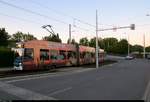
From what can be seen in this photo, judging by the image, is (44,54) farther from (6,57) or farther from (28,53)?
(6,57)

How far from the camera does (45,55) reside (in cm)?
3841

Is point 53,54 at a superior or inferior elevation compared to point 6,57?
superior

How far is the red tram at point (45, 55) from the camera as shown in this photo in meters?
34.8

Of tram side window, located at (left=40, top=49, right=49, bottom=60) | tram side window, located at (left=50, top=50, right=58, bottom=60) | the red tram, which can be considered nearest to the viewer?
the red tram

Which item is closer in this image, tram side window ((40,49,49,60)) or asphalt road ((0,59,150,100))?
asphalt road ((0,59,150,100))

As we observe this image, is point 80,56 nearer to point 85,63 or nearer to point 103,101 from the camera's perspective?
point 85,63

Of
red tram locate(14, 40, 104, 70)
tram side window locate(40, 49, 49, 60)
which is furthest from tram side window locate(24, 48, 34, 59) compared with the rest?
tram side window locate(40, 49, 49, 60)

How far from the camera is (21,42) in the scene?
3459 centimetres

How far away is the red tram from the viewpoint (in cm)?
3475

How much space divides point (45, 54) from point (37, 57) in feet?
7.64

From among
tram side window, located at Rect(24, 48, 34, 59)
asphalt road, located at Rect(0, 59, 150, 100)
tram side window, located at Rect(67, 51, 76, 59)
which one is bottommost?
asphalt road, located at Rect(0, 59, 150, 100)

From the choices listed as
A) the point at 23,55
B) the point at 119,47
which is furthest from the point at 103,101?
the point at 119,47

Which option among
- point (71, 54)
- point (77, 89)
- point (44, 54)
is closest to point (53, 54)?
Answer: point (44, 54)

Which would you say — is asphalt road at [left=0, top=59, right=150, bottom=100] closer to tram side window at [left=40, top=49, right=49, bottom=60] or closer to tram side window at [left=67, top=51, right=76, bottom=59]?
tram side window at [left=40, top=49, right=49, bottom=60]
